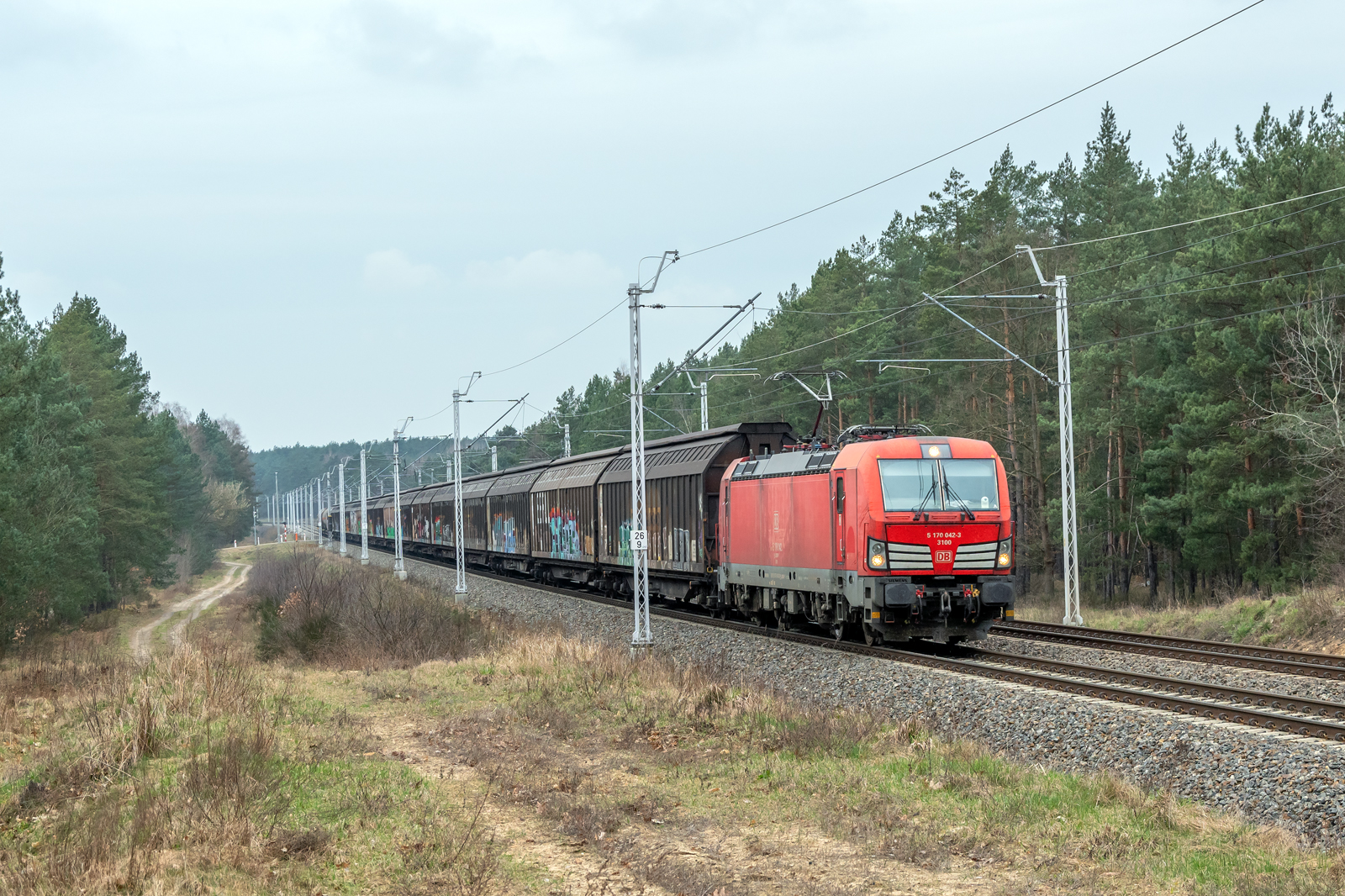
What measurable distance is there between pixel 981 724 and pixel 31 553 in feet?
102

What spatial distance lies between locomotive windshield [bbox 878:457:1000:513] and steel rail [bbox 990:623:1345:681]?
330cm

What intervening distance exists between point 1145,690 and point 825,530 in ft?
21.2

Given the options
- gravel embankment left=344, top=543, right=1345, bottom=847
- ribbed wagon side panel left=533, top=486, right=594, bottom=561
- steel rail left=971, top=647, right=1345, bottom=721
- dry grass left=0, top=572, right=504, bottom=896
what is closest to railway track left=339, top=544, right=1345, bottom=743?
steel rail left=971, top=647, right=1345, bottom=721

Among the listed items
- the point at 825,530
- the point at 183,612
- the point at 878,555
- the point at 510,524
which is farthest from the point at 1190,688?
the point at 183,612

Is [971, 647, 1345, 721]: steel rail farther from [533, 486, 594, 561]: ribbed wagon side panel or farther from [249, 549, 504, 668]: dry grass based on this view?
[533, 486, 594, 561]: ribbed wagon side panel

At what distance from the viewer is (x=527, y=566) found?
45.9 meters

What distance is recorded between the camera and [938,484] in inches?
755

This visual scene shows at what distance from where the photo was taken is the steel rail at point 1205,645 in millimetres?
17781

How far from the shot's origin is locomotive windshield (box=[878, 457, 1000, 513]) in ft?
62.3

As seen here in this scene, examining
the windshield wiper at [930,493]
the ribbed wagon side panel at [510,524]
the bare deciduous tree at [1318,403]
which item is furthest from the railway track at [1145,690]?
the ribbed wagon side panel at [510,524]

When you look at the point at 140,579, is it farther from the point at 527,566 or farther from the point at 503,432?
the point at 503,432

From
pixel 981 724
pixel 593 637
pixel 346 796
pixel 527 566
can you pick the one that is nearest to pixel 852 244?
pixel 527 566

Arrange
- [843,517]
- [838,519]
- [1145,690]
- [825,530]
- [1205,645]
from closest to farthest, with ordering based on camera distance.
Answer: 1. [1145,690]
2. [843,517]
3. [838,519]
4. [1205,645]
5. [825,530]

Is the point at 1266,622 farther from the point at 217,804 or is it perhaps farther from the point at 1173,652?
the point at 217,804
